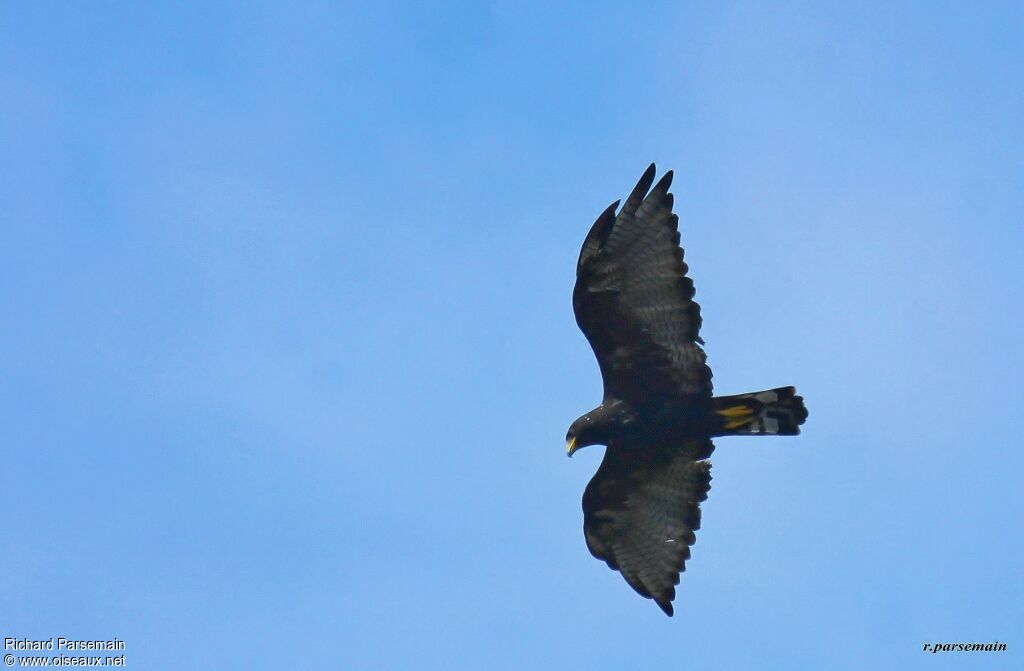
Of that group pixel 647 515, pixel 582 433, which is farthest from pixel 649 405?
pixel 647 515

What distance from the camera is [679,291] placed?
12.3 meters

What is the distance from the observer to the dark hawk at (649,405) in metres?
12.2

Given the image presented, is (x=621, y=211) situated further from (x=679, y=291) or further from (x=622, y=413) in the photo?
(x=622, y=413)

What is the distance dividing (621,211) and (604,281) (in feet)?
2.27

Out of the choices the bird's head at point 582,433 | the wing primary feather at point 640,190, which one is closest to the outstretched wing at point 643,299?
the wing primary feather at point 640,190

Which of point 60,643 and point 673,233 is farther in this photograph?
point 60,643

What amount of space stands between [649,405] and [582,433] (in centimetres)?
73

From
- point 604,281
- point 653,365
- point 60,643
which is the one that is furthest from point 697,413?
point 60,643

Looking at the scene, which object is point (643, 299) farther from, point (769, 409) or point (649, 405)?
point (769, 409)

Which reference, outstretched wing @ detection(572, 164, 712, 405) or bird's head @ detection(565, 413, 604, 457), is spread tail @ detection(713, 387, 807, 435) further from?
bird's head @ detection(565, 413, 604, 457)

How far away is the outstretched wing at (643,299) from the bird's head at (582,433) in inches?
21.4

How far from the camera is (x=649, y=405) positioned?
12.8 metres

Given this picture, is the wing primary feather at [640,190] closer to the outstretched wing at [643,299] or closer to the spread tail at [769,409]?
the outstretched wing at [643,299]

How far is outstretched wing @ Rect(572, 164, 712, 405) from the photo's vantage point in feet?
40.0
